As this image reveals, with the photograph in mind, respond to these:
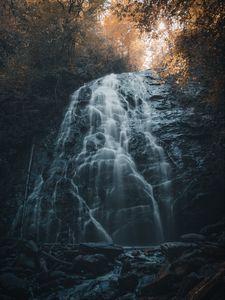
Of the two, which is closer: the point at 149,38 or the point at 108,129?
the point at 149,38

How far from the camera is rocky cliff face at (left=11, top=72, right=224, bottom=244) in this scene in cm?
1152

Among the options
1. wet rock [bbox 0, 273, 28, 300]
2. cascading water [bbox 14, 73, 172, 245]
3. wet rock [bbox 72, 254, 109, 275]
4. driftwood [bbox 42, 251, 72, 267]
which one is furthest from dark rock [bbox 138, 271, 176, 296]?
cascading water [bbox 14, 73, 172, 245]

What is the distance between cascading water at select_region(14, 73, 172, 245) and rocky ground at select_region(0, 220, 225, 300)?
0.97 m

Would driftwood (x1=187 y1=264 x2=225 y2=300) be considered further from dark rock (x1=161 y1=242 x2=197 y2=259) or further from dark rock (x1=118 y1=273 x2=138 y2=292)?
dark rock (x1=161 y1=242 x2=197 y2=259)

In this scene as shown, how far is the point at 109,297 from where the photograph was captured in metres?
7.77

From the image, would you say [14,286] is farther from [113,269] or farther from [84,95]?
[84,95]

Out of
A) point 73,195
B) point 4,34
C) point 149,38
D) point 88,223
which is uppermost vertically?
point 4,34

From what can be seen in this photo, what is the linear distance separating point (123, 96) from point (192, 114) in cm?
471

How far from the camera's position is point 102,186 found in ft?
41.9

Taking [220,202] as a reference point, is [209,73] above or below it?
above

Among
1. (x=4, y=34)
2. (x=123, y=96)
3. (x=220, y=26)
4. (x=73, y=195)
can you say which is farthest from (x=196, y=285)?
(x=4, y=34)

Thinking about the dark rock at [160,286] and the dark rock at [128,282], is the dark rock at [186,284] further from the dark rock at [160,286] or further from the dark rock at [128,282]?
the dark rock at [128,282]

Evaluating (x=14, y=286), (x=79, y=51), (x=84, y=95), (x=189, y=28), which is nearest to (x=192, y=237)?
(x=14, y=286)

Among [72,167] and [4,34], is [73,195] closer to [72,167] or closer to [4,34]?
[72,167]
